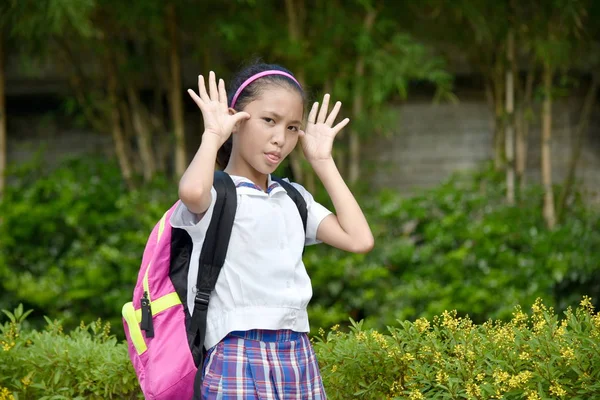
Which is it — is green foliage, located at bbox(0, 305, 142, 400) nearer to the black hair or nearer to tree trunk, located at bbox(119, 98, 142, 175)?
the black hair

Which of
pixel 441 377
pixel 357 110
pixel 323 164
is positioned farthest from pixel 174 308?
pixel 357 110

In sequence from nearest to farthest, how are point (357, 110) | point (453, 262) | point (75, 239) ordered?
point (453, 262) → point (75, 239) → point (357, 110)

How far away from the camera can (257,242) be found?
2.21 m

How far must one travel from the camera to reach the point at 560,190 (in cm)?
734

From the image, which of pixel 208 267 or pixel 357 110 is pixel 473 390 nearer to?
pixel 208 267

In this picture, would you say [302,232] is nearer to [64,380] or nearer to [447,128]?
[64,380]

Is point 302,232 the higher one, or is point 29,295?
point 302,232

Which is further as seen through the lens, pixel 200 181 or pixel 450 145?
pixel 450 145

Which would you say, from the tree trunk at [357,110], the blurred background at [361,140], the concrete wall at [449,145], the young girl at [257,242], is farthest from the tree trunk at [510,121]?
the young girl at [257,242]

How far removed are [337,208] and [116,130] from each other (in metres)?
5.45

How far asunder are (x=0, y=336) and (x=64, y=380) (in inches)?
12.8

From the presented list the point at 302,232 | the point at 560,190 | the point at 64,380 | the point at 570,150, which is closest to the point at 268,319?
the point at 302,232

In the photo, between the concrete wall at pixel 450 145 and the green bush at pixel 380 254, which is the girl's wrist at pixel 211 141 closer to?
the green bush at pixel 380 254

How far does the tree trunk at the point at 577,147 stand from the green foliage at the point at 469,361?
15.4 feet
